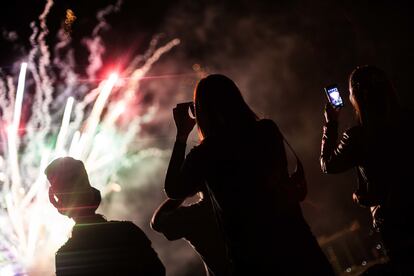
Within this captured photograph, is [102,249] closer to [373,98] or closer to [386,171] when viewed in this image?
[386,171]

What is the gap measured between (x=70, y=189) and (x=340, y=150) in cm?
166

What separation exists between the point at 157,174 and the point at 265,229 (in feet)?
37.3

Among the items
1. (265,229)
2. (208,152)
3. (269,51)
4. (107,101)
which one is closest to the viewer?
(265,229)

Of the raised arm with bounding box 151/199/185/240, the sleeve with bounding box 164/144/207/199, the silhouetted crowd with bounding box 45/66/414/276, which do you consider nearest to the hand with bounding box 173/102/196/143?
the silhouetted crowd with bounding box 45/66/414/276

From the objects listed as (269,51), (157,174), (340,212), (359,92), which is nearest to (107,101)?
(157,174)

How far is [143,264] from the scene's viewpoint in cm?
207

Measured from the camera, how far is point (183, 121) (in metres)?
2.00

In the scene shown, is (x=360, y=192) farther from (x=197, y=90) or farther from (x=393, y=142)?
(x=197, y=90)

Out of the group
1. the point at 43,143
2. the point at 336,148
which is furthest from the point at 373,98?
the point at 43,143

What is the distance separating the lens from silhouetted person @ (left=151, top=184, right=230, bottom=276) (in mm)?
2078

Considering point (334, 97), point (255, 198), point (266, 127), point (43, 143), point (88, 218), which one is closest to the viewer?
point (255, 198)

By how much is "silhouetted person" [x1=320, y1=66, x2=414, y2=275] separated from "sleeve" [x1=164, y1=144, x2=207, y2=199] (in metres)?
1.07

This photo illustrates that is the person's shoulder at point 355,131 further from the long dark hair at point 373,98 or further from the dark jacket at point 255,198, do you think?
the dark jacket at point 255,198

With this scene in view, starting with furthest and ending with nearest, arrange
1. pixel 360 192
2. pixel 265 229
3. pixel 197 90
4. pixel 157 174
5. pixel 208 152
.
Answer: pixel 157 174 → pixel 360 192 → pixel 197 90 → pixel 208 152 → pixel 265 229
